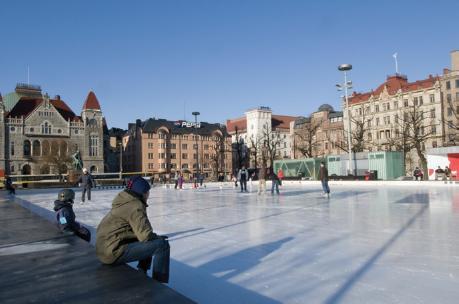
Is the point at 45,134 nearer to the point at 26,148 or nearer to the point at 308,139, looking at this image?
the point at 26,148

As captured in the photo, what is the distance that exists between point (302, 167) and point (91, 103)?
56236mm

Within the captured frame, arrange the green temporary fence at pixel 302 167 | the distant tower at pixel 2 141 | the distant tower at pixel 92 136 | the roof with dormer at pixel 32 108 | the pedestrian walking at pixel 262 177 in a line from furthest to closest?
the distant tower at pixel 92 136 < the roof with dormer at pixel 32 108 < the distant tower at pixel 2 141 < the green temporary fence at pixel 302 167 < the pedestrian walking at pixel 262 177

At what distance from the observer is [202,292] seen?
13.9 feet

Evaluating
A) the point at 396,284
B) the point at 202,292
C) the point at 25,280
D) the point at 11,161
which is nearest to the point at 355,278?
the point at 396,284

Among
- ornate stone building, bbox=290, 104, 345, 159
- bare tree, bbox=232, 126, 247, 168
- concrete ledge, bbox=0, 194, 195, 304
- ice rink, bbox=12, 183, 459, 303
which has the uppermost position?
ornate stone building, bbox=290, 104, 345, 159

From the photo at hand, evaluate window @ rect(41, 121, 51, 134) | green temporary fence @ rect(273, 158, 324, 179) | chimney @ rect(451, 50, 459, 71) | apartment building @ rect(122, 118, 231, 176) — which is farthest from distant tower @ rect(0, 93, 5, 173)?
chimney @ rect(451, 50, 459, 71)

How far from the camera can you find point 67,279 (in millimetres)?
3541

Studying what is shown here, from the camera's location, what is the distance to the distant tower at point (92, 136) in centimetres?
7706

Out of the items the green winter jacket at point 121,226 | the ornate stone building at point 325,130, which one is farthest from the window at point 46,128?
the green winter jacket at point 121,226

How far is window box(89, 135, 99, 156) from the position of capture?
78.2 metres

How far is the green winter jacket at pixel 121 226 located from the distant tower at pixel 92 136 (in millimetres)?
77172

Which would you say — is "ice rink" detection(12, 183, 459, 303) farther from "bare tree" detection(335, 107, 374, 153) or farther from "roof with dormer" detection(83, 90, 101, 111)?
"roof with dormer" detection(83, 90, 101, 111)

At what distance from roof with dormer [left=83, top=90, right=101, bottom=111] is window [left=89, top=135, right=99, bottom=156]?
261 inches

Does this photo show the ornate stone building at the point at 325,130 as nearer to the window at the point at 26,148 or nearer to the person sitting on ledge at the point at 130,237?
the window at the point at 26,148
